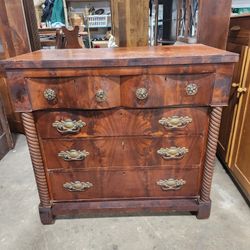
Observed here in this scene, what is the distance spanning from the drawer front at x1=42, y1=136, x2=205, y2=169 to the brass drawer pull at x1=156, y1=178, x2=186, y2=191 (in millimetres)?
89

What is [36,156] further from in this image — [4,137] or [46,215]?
[4,137]

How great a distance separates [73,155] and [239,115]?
100cm

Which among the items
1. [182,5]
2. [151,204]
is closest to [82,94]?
[151,204]

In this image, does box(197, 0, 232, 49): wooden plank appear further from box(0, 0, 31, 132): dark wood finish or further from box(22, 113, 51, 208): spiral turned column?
box(0, 0, 31, 132): dark wood finish

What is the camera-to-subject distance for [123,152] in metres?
1.11

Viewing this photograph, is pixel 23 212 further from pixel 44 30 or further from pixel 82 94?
pixel 44 30

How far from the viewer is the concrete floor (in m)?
1.13

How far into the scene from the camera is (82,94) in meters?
0.95

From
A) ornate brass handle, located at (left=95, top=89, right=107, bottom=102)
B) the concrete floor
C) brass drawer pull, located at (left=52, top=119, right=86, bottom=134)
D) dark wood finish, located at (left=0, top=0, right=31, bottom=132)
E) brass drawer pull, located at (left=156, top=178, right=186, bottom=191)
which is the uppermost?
dark wood finish, located at (left=0, top=0, right=31, bottom=132)

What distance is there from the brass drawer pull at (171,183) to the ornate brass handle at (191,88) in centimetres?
47

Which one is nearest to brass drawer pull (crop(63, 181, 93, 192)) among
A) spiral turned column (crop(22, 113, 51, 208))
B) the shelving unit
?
spiral turned column (crop(22, 113, 51, 208))

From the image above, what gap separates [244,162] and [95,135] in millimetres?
894

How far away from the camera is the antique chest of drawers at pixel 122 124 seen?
2.98ft

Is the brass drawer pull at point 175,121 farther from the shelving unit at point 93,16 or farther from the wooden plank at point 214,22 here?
the shelving unit at point 93,16
